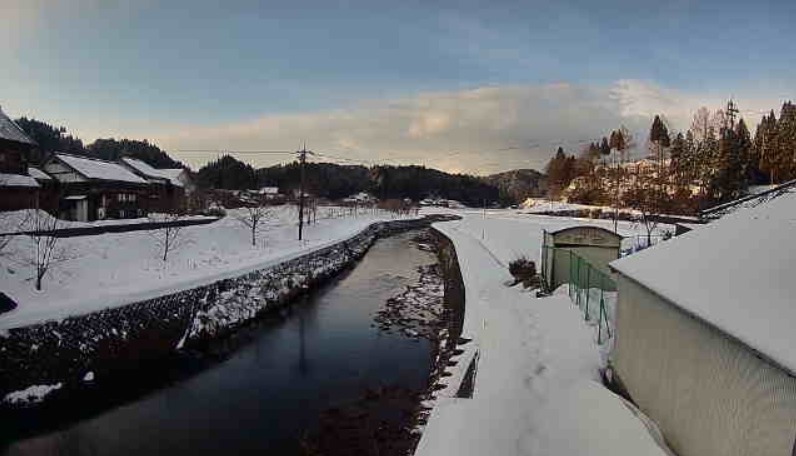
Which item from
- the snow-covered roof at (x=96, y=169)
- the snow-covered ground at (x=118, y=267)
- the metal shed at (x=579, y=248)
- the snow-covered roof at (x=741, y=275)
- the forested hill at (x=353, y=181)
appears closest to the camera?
the snow-covered roof at (x=741, y=275)

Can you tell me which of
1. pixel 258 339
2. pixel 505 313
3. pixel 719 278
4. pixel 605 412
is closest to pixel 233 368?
pixel 258 339

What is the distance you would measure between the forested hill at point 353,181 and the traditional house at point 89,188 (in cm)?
3789

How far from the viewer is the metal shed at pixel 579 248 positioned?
580 inches

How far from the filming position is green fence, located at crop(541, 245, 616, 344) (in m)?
10.1

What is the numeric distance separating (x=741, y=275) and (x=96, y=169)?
32622 millimetres

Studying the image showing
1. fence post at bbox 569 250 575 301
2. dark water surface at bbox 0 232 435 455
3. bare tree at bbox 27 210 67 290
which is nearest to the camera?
dark water surface at bbox 0 232 435 455

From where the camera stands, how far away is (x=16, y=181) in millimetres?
21281

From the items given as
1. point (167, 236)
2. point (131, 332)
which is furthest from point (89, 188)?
point (131, 332)

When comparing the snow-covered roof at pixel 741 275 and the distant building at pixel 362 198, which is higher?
the distant building at pixel 362 198

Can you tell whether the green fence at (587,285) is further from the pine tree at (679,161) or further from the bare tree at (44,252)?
the pine tree at (679,161)

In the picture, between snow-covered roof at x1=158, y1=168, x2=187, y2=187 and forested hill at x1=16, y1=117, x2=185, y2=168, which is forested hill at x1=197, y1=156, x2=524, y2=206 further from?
snow-covered roof at x1=158, y1=168, x2=187, y2=187

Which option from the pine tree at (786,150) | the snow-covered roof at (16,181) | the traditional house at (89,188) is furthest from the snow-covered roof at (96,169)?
the pine tree at (786,150)

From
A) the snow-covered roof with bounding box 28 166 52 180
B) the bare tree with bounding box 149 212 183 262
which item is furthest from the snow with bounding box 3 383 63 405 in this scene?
the snow-covered roof with bounding box 28 166 52 180

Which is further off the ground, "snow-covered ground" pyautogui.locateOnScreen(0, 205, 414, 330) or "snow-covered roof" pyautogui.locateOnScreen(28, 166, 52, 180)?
"snow-covered roof" pyautogui.locateOnScreen(28, 166, 52, 180)
